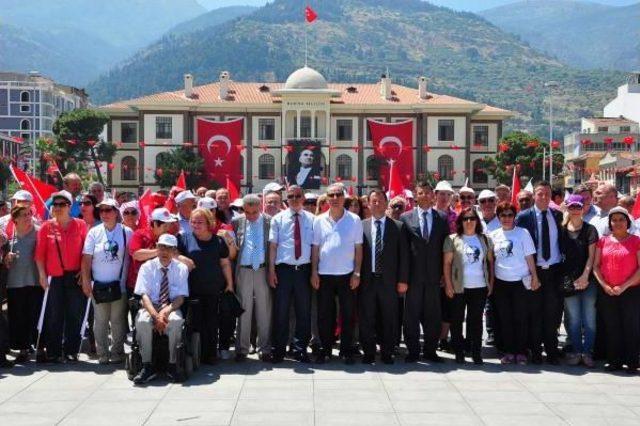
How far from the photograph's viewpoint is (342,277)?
948 centimetres

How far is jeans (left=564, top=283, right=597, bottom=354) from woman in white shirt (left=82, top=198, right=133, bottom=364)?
4971 mm

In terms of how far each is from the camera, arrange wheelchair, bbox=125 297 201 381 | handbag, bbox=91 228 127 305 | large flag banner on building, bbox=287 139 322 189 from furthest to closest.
A: large flag banner on building, bbox=287 139 322 189
handbag, bbox=91 228 127 305
wheelchair, bbox=125 297 201 381

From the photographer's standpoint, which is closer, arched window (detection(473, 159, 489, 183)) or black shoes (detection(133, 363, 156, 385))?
black shoes (detection(133, 363, 156, 385))

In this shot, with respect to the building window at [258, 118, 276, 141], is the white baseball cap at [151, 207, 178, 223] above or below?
below

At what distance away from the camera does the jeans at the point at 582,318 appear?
944cm

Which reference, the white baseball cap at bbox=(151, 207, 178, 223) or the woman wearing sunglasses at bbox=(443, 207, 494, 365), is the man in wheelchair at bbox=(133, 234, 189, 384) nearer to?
the white baseball cap at bbox=(151, 207, 178, 223)

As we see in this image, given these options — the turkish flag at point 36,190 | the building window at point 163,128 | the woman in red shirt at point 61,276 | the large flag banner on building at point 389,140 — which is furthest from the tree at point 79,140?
the woman in red shirt at point 61,276

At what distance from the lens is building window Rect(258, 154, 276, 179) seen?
2643 inches

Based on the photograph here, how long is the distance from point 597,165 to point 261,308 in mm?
81318

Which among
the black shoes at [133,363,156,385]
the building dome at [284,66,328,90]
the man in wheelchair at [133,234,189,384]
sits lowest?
the black shoes at [133,363,156,385]

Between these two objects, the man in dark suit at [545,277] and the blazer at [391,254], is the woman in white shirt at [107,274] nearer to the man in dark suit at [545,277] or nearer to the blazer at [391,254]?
the blazer at [391,254]

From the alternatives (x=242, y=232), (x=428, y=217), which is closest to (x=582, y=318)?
(x=428, y=217)

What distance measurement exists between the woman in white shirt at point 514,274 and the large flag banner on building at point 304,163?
53.4 meters

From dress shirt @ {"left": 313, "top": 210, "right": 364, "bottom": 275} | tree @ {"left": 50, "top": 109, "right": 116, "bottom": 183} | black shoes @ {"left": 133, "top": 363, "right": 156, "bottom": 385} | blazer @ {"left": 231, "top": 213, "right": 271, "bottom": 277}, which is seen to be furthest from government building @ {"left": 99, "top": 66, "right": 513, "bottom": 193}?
black shoes @ {"left": 133, "top": 363, "right": 156, "bottom": 385}
